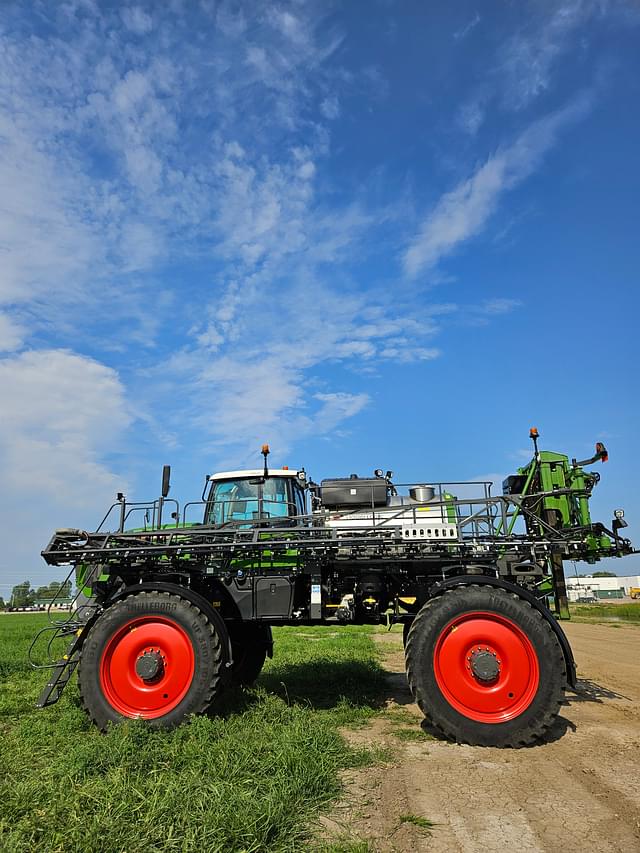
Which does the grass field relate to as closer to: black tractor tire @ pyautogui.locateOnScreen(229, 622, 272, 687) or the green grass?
black tractor tire @ pyautogui.locateOnScreen(229, 622, 272, 687)

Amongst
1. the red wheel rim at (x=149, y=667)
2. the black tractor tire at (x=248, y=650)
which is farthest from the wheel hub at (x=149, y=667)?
the black tractor tire at (x=248, y=650)

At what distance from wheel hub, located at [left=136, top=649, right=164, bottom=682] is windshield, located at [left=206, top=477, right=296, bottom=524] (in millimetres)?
2732

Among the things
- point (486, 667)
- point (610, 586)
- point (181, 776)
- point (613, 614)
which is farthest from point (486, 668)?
point (610, 586)

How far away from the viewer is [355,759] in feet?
17.2

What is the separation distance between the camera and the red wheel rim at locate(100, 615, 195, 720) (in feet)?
21.3

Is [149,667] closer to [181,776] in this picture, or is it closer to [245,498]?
[181,776]

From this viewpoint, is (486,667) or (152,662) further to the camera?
(152,662)

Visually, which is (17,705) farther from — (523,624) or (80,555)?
(523,624)

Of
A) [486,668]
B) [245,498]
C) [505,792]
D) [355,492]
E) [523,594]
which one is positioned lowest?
[505,792]

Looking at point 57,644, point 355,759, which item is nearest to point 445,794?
point 355,759

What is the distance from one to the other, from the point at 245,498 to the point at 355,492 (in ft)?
7.92

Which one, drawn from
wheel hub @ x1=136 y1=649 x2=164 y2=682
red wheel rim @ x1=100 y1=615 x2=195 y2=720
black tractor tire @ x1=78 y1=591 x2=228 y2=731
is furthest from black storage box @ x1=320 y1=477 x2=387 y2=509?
wheel hub @ x1=136 y1=649 x2=164 y2=682

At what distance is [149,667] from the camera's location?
649 cm

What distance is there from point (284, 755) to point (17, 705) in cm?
506
